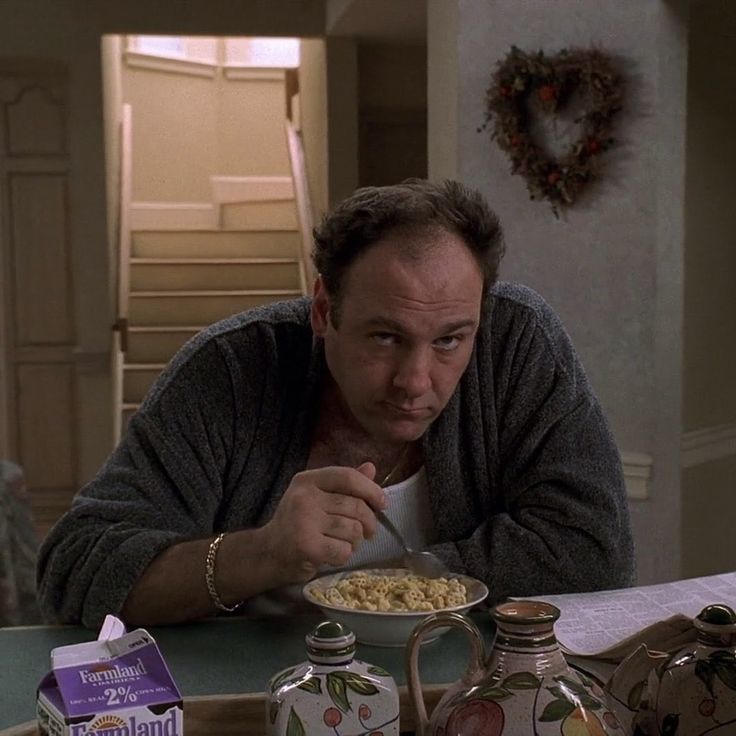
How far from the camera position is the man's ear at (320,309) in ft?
4.87

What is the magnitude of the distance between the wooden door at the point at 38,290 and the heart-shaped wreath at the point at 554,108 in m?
2.79

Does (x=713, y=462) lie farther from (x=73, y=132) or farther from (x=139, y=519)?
(x=73, y=132)

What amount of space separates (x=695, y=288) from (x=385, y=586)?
2933mm

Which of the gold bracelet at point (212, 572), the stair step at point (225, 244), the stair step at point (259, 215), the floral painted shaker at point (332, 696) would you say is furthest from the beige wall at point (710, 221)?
the stair step at point (259, 215)

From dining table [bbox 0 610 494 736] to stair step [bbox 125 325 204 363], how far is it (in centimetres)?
500

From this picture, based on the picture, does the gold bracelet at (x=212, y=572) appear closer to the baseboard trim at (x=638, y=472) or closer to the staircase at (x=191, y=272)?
the baseboard trim at (x=638, y=472)

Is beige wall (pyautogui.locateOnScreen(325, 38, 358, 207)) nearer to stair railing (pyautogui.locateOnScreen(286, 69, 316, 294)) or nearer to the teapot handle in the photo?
stair railing (pyautogui.locateOnScreen(286, 69, 316, 294))

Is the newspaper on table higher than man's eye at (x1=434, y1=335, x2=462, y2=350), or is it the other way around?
man's eye at (x1=434, y1=335, x2=462, y2=350)

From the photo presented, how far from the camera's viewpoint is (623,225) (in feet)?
11.0

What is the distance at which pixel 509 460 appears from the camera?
1592 mm

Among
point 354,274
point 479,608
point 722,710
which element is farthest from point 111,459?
point 722,710

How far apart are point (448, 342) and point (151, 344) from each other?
506cm

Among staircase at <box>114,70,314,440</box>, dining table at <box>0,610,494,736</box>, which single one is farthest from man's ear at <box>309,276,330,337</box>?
staircase at <box>114,70,314,440</box>

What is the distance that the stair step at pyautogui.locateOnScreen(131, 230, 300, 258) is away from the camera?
24.1 feet
